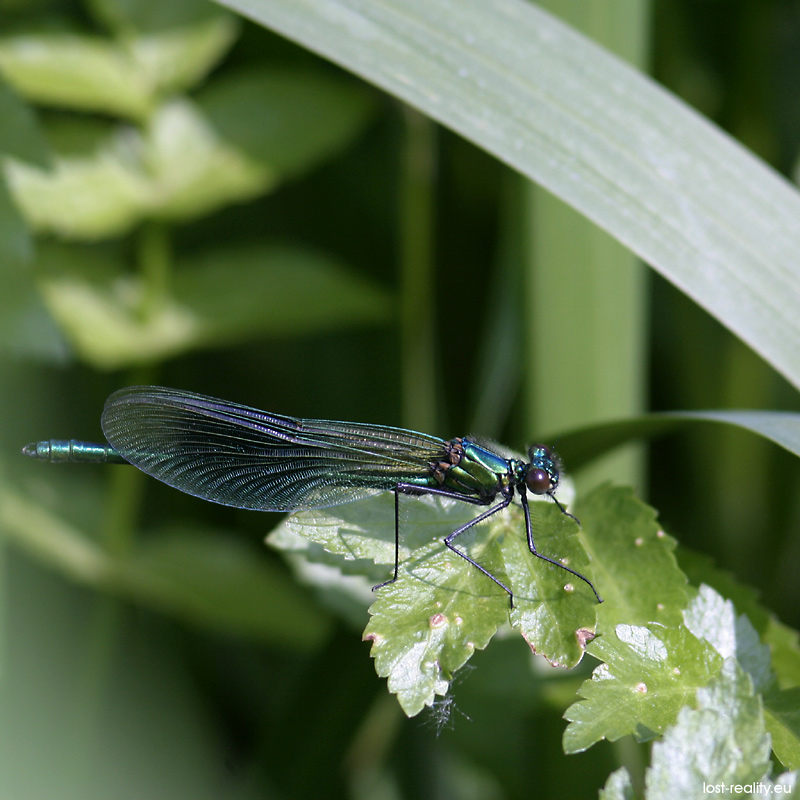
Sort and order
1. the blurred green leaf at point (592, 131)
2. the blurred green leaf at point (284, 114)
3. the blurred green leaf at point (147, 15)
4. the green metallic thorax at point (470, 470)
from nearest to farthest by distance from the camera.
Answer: the blurred green leaf at point (592, 131) → the green metallic thorax at point (470, 470) → the blurred green leaf at point (147, 15) → the blurred green leaf at point (284, 114)

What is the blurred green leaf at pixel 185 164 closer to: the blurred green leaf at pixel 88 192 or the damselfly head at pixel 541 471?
the blurred green leaf at pixel 88 192

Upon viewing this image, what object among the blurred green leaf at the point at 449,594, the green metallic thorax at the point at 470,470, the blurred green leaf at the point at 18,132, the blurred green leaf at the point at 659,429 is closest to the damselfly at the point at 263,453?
the green metallic thorax at the point at 470,470

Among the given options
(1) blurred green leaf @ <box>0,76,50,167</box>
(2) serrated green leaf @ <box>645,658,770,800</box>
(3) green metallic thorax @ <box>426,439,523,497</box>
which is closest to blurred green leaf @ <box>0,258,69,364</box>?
(1) blurred green leaf @ <box>0,76,50,167</box>

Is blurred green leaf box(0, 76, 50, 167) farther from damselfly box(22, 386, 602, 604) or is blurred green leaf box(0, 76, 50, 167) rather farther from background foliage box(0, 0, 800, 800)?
damselfly box(22, 386, 602, 604)

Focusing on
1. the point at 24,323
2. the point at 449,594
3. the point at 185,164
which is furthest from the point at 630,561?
the point at 185,164

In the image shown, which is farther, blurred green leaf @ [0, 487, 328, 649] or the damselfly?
blurred green leaf @ [0, 487, 328, 649]

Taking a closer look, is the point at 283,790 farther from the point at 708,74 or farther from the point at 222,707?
the point at 708,74

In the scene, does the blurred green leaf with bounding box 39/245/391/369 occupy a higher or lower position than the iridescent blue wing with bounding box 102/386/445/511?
higher

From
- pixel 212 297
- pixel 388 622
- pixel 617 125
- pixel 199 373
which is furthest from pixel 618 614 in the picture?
pixel 199 373
